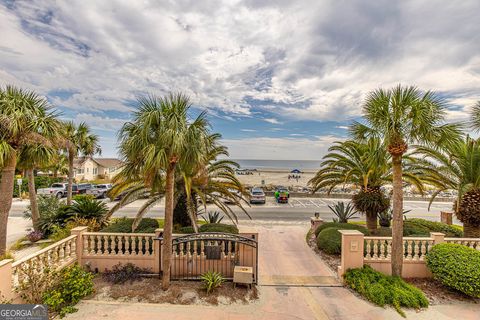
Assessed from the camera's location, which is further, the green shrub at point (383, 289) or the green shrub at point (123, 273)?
the green shrub at point (123, 273)

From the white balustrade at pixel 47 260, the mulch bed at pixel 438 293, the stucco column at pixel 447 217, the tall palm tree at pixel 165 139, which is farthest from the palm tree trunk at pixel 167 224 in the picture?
the stucco column at pixel 447 217

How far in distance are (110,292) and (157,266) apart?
137 cm

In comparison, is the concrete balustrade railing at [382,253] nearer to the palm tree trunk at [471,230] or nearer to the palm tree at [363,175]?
the palm tree trunk at [471,230]

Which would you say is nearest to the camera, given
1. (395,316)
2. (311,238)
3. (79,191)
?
(395,316)

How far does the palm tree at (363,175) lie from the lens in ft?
36.0

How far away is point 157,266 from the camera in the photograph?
288 inches

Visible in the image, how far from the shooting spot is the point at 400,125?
22.7ft

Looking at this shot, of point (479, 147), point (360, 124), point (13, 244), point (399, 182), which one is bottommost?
point (13, 244)

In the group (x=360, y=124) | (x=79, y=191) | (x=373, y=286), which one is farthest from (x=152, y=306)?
(x=79, y=191)

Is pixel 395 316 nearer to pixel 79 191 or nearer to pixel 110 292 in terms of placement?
pixel 110 292

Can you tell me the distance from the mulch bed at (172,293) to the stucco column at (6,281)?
5.29 ft

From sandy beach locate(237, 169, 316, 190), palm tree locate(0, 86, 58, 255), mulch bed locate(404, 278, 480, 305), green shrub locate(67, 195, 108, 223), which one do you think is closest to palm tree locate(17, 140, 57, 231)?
palm tree locate(0, 86, 58, 255)
